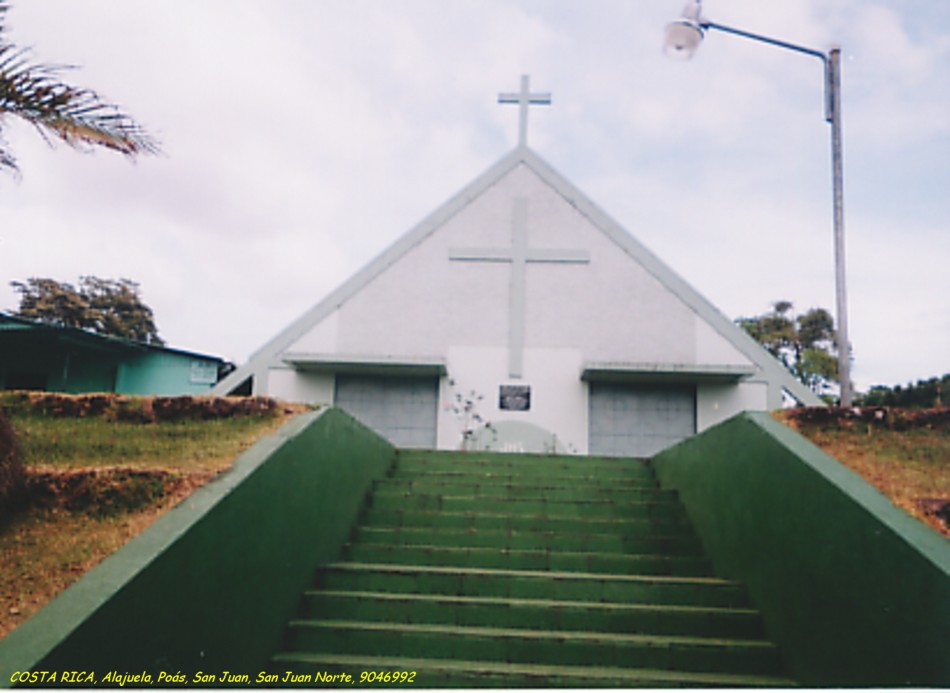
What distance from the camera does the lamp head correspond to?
666cm

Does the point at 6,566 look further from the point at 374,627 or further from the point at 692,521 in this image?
the point at 692,521

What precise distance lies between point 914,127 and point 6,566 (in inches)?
266

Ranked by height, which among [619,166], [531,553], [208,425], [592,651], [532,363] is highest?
[619,166]

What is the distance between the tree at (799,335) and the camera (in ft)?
92.8

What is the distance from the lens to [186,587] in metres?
3.31

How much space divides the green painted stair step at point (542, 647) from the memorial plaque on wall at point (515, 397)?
711cm

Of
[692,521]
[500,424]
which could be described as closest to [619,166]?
[500,424]

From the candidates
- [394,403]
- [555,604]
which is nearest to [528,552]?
[555,604]

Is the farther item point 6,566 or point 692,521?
point 692,521

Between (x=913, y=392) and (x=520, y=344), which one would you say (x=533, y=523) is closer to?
(x=913, y=392)

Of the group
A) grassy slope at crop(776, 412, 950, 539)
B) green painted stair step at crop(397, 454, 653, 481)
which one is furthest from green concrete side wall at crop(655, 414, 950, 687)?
green painted stair step at crop(397, 454, 653, 481)

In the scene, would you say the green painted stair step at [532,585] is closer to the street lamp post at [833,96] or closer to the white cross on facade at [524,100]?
the street lamp post at [833,96]

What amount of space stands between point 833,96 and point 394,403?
7785 mm

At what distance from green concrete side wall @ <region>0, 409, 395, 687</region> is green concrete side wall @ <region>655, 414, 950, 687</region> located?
121 inches
